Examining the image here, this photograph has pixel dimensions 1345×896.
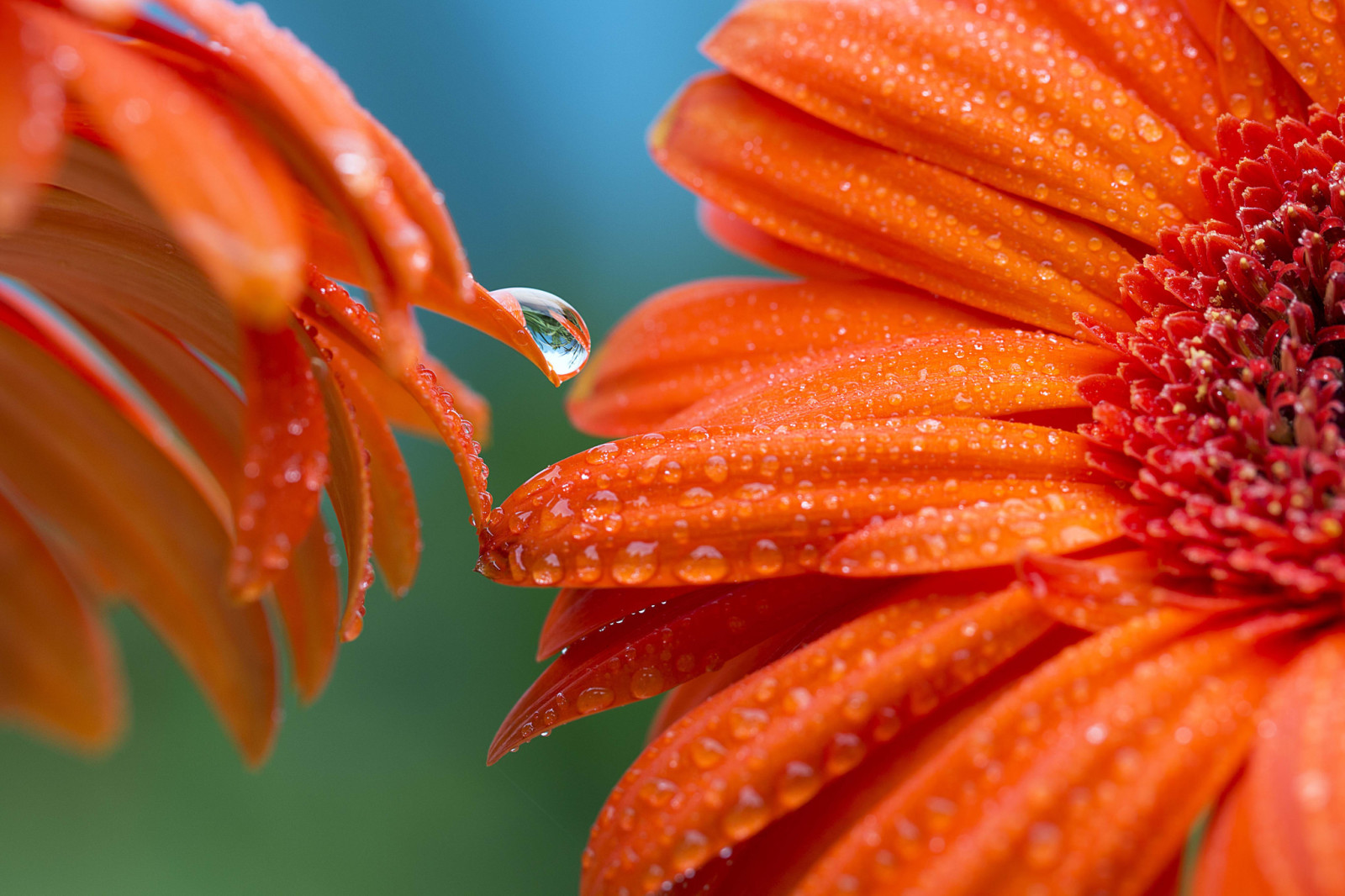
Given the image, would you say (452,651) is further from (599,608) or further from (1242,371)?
(1242,371)

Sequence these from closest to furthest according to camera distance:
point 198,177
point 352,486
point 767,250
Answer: point 198,177
point 352,486
point 767,250

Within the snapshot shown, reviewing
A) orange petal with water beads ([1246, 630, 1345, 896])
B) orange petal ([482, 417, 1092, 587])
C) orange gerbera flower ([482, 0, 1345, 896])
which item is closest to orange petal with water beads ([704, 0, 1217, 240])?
orange gerbera flower ([482, 0, 1345, 896])

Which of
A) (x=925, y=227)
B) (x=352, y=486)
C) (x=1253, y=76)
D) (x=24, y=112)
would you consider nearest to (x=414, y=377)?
Result: (x=352, y=486)

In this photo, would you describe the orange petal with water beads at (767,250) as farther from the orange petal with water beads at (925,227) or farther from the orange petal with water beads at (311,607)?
the orange petal with water beads at (311,607)

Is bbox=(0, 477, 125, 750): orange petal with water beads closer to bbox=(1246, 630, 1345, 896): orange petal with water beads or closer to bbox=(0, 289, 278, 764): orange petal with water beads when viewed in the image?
bbox=(0, 289, 278, 764): orange petal with water beads

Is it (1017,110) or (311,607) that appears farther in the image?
(1017,110)
